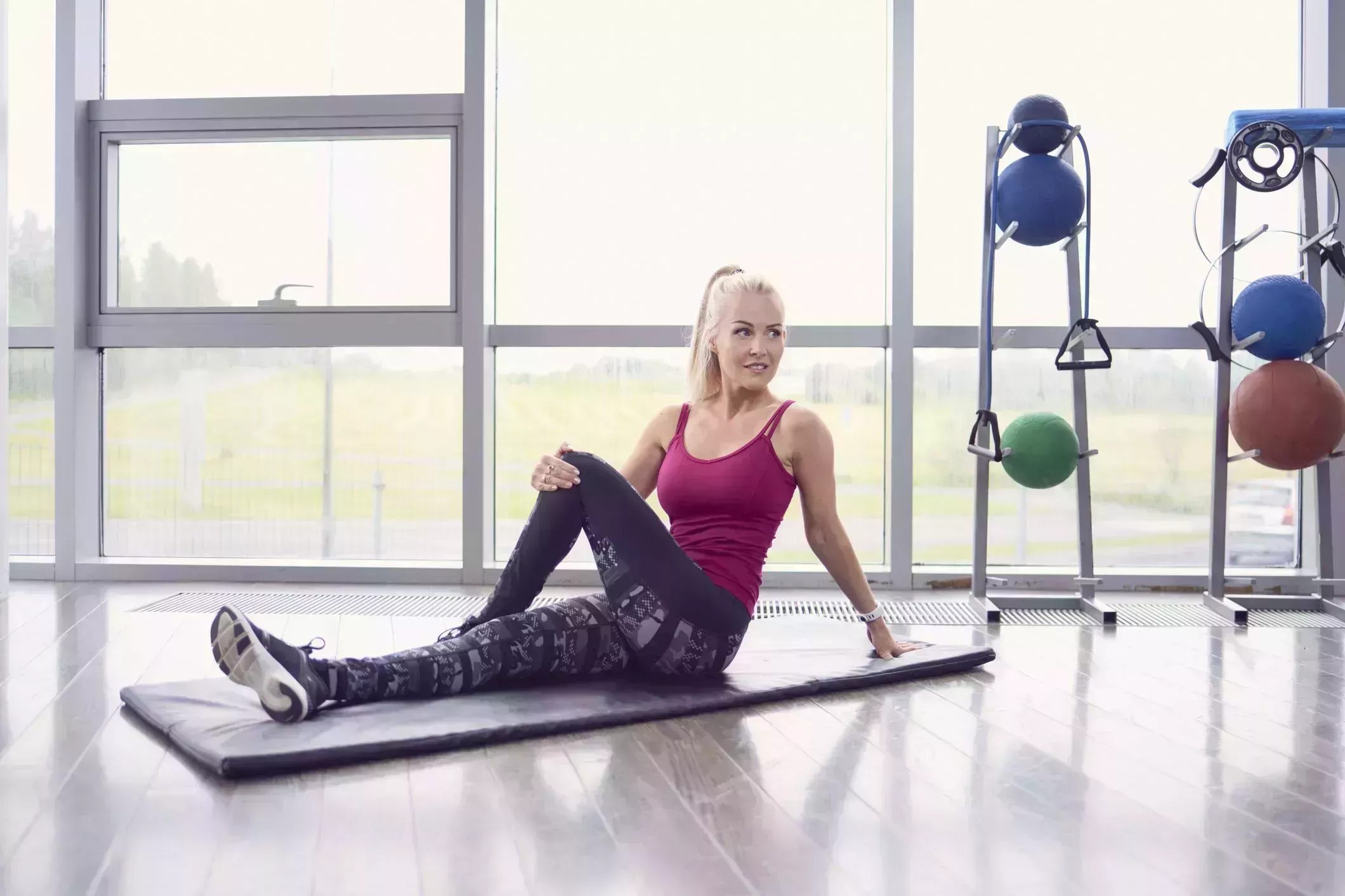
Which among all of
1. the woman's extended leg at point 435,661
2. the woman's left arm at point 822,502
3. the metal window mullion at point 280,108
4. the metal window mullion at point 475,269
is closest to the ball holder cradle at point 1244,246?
the woman's left arm at point 822,502

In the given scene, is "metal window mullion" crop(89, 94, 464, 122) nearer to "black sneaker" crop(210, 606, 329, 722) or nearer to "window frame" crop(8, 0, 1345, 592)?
"window frame" crop(8, 0, 1345, 592)

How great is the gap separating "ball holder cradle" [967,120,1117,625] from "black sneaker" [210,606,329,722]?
2126 mm

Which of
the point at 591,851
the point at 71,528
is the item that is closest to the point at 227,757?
the point at 591,851

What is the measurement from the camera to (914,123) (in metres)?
3.85

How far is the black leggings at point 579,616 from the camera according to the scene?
2.07 meters

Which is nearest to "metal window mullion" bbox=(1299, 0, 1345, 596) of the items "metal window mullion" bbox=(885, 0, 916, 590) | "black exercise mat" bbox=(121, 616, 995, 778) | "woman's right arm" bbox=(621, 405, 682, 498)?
"metal window mullion" bbox=(885, 0, 916, 590)

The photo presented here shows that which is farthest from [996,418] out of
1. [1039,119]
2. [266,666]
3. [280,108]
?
[280,108]

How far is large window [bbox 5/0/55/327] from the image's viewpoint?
4.05 meters

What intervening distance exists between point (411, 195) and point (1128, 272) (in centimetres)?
269

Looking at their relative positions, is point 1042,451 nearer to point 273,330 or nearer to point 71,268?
point 273,330

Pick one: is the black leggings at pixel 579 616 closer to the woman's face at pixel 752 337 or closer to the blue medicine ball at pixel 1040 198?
the woman's face at pixel 752 337

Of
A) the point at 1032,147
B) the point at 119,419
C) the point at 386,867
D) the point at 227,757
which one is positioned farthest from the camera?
the point at 119,419

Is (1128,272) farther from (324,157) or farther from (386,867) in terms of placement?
(386,867)

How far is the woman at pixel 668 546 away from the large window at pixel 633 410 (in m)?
1.48
